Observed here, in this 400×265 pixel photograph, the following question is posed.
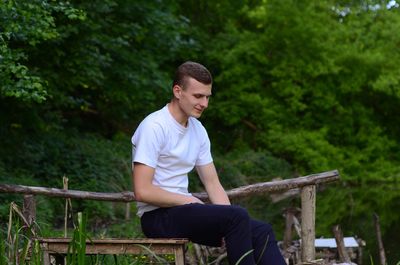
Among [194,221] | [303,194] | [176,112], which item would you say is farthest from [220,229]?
[303,194]

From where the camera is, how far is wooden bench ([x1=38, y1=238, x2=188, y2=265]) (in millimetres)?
4199

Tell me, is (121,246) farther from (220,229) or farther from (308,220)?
(308,220)

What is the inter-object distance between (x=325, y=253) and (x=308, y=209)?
3.10 metres

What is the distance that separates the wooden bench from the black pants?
19cm

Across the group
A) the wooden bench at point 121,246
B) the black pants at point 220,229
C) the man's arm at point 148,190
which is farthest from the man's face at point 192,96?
the wooden bench at point 121,246

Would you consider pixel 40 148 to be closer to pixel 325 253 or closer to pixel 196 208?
pixel 325 253

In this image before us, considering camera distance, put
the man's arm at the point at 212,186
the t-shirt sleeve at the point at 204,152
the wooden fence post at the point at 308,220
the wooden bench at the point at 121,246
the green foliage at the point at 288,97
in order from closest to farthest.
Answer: the wooden bench at the point at 121,246
the t-shirt sleeve at the point at 204,152
the man's arm at the point at 212,186
the wooden fence post at the point at 308,220
the green foliage at the point at 288,97

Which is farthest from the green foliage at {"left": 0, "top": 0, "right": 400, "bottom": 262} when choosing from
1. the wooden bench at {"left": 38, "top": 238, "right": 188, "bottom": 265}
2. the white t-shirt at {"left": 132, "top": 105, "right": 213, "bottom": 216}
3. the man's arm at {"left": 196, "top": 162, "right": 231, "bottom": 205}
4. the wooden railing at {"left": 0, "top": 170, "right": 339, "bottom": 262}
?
the wooden bench at {"left": 38, "top": 238, "right": 188, "bottom": 265}

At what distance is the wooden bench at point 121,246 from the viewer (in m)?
4.20

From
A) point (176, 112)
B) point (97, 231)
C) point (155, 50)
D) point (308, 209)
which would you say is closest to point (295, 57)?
point (155, 50)

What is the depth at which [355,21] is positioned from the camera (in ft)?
71.9

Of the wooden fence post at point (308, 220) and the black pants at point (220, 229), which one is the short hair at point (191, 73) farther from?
the wooden fence post at point (308, 220)

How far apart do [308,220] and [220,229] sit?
208 cm

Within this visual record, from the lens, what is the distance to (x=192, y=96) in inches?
176
